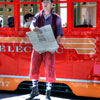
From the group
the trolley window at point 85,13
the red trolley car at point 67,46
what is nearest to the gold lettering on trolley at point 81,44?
the red trolley car at point 67,46

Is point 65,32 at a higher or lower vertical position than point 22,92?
higher

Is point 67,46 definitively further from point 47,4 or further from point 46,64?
point 47,4

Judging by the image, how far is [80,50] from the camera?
4.12 m

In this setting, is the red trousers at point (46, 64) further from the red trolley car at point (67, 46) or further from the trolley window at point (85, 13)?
the trolley window at point (85, 13)

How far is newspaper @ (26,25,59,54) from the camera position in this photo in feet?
12.2

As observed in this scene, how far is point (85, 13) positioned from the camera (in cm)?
402

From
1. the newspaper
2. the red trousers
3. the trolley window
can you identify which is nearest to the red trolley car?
the trolley window

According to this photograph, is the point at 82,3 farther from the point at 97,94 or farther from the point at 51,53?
the point at 97,94

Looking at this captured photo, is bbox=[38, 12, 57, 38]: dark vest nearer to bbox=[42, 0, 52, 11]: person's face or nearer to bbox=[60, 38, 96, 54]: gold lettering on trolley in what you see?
bbox=[42, 0, 52, 11]: person's face

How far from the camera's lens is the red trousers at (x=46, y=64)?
3877 millimetres

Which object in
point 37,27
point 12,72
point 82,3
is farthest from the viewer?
point 12,72

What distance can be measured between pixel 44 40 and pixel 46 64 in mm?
432

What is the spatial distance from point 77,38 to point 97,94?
1074 mm

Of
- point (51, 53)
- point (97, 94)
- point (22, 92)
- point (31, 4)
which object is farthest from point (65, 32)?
point (22, 92)
